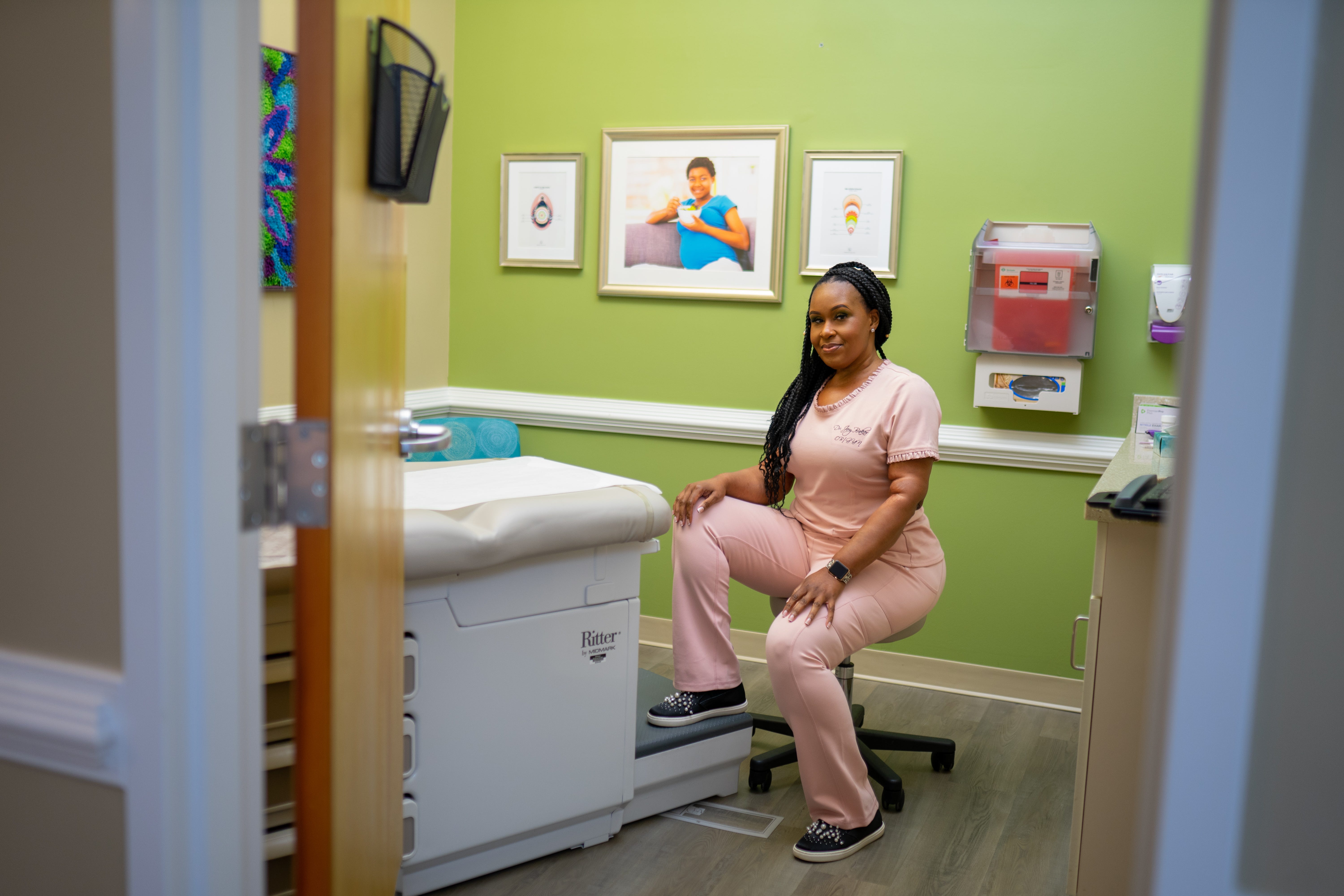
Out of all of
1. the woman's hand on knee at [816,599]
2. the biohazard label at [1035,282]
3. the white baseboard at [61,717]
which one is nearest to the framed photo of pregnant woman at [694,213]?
the biohazard label at [1035,282]

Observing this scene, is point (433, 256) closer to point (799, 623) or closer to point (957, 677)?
point (799, 623)

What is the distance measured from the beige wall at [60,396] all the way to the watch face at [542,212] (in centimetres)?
315

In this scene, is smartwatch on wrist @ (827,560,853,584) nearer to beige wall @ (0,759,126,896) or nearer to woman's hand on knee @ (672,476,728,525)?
woman's hand on knee @ (672,476,728,525)

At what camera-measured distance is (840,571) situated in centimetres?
256

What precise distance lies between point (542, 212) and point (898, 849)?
265cm

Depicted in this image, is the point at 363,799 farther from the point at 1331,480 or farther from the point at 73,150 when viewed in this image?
the point at 1331,480

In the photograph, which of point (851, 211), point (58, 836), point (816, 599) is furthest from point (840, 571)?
point (58, 836)

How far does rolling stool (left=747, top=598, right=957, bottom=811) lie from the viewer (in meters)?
2.77

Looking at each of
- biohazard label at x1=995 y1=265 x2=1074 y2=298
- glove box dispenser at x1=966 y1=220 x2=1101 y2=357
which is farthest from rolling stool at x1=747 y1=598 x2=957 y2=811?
biohazard label at x1=995 y1=265 x2=1074 y2=298

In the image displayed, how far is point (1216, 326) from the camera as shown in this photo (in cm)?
71

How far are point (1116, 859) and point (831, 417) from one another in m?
1.23

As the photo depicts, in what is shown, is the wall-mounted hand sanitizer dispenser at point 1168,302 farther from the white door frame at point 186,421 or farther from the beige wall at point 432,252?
the white door frame at point 186,421

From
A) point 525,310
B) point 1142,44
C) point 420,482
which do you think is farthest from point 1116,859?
point 525,310

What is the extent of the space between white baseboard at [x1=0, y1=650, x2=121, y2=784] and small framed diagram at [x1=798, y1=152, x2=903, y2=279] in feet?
9.93
